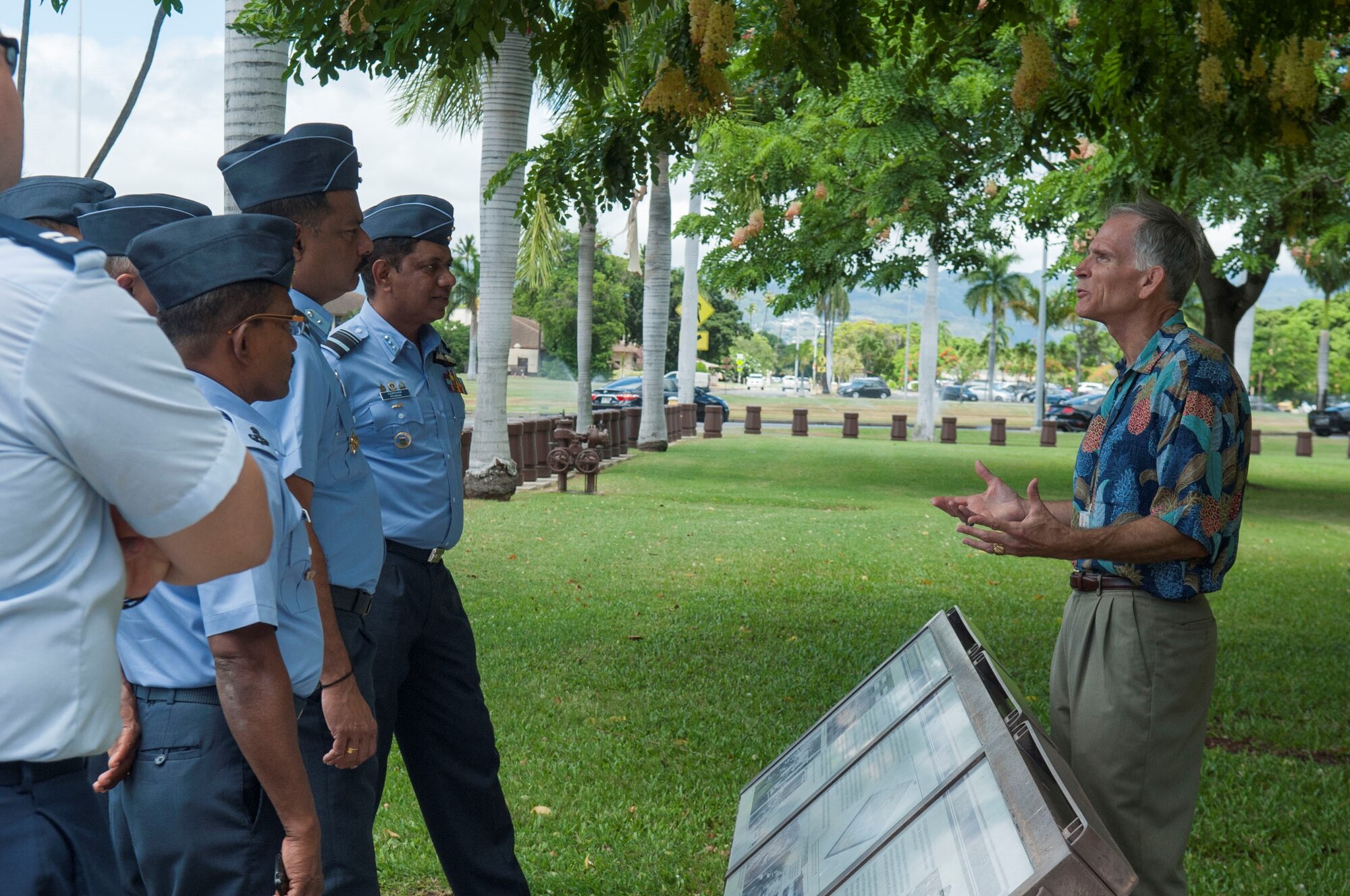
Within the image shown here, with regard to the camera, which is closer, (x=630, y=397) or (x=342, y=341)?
(x=342, y=341)

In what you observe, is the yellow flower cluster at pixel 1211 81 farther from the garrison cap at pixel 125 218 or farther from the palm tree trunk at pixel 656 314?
the palm tree trunk at pixel 656 314

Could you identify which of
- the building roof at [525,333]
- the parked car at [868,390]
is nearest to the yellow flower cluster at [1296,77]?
the parked car at [868,390]

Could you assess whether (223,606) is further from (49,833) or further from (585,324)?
(585,324)

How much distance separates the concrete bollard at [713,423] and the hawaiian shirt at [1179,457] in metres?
30.2

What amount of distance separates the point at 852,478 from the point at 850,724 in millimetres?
18503

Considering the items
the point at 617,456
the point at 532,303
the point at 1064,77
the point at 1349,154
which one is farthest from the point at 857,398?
the point at 1064,77

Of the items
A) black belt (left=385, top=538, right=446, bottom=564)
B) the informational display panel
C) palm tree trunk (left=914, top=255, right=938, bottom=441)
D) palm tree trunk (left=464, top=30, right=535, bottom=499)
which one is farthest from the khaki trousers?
palm tree trunk (left=914, top=255, right=938, bottom=441)

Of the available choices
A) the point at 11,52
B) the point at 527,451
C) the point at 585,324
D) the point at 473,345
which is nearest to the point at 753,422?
the point at 585,324

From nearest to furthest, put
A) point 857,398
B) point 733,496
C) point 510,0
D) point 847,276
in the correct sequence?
point 510,0, point 733,496, point 847,276, point 857,398

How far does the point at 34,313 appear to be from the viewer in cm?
131

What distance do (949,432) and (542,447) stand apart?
19.4 meters

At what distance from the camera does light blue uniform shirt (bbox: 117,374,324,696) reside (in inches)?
83.0

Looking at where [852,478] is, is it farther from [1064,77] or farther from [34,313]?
[34,313]

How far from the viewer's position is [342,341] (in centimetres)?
352
